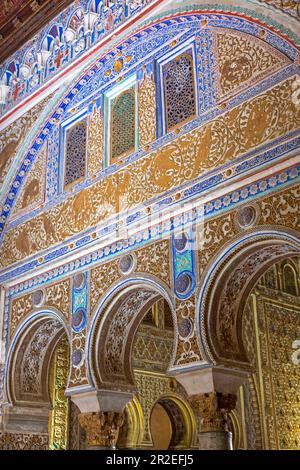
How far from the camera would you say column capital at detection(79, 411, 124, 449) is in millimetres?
6609

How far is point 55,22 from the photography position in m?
8.66

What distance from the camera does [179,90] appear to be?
6.99m

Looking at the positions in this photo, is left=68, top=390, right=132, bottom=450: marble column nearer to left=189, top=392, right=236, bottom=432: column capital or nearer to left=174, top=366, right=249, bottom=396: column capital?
left=174, top=366, right=249, bottom=396: column capital

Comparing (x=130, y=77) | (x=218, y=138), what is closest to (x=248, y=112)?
(x=218, y=138)

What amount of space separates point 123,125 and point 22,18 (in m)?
2.50

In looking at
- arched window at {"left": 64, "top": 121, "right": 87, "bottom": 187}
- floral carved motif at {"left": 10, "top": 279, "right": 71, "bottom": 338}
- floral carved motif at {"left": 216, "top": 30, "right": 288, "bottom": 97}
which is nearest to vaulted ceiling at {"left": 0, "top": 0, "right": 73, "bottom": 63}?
arched window at {"left": 64, "top": 121, "right": 87, "bottom": 187}

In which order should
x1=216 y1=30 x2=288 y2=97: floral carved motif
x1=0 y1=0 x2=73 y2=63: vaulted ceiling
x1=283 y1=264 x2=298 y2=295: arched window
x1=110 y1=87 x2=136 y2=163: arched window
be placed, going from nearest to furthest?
x1=216 y1=30 x2=288 y2=97: floral carved motif < x1=110 y1=87 x2=136 y2=163: arched window < x1=0 y1=0 x2=73 y2=63: vaulted ceiling < x1=283 y1=264 x2=298 y2=295: arched window

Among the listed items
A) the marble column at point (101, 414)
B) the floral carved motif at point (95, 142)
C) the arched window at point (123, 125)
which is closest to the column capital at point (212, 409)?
the marble column at point (101, 414)

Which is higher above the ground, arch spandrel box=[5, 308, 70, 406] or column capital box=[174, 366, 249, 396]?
arch spandrel box=[5, 308, 70, 406]

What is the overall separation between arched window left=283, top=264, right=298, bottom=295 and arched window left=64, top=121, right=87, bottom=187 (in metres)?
4.66

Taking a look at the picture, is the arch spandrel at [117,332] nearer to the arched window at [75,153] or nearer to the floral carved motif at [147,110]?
the floral carved motif at [147,110]

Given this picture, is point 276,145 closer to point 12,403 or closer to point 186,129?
point 186,129

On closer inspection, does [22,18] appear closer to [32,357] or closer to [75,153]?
[75,153]

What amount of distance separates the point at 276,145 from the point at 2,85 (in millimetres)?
5053
